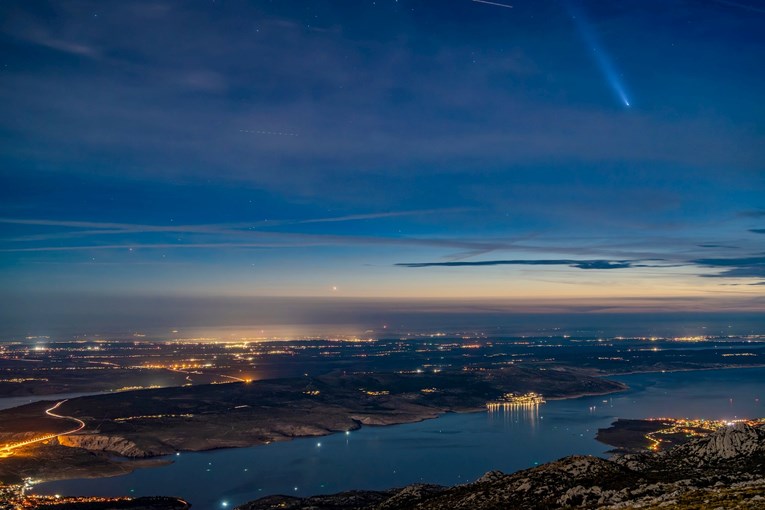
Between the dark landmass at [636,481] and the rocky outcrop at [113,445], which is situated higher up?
the dark landmass at [636,481]

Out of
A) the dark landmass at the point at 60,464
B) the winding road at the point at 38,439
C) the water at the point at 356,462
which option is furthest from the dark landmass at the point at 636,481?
the winding road at the point at 38,439

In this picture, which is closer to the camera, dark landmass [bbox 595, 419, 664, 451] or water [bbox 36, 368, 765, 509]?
water [bbox 36, 368, 765, 509]

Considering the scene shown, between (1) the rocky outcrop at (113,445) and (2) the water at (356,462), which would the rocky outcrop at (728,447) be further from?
(1) the rocky outcrop at (113,445)

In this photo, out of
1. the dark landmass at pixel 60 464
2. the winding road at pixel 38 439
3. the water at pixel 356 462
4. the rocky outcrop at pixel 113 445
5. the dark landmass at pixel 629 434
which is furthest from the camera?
the dark landmass at pixel 629 434

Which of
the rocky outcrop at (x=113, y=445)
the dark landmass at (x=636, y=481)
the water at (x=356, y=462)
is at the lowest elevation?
the water at (x=356, y=462)

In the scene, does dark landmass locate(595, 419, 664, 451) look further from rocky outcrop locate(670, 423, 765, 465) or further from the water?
rocky outcrop locate(670, 423, 765, 465)

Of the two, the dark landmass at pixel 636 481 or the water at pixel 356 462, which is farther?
the water at pixel 356 462

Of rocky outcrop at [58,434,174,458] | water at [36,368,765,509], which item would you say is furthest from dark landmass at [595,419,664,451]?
rocky outcrop at [58,434,174,458]

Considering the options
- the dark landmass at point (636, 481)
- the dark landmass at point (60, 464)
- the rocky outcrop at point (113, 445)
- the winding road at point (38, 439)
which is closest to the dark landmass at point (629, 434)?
the dark landmass at point (636, 481)

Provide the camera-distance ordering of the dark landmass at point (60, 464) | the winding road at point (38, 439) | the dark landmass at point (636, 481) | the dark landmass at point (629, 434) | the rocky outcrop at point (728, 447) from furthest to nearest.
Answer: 1. the dark landmass at point (629, 434)
2. the winding road at point (38, 439)
3. the dark landmass at point (60, 464)
4. the rocky outcrop at point (728, 447)
5. the dark landmass at point (636, 481)

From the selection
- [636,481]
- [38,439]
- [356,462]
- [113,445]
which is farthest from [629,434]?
[38,439]
